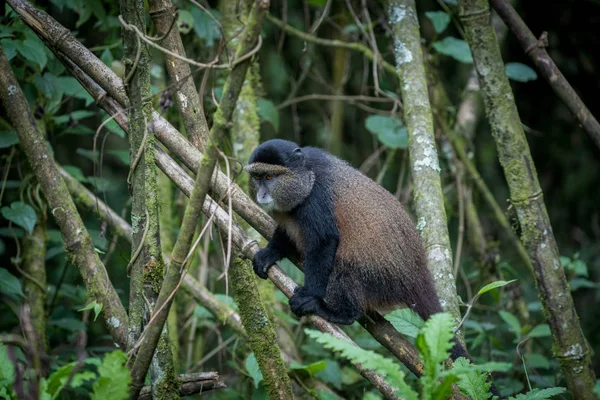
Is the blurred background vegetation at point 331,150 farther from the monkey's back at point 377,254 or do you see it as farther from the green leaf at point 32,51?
the monkey's back at point 377,254

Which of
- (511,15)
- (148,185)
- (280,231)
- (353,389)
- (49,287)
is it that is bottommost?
(353,389)

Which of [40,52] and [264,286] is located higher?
[40,52]

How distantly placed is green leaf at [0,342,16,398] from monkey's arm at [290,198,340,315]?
1938 millimetres

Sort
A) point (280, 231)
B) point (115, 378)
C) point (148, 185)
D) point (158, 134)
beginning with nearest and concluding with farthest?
point (115, 378), point (148, 185), point (158, 134), point (280, 231)

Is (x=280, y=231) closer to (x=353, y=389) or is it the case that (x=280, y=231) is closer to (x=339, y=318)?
(x=339, y=318)

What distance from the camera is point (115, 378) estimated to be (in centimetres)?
252

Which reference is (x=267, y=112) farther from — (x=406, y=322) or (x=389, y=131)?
(x=406, y=322)

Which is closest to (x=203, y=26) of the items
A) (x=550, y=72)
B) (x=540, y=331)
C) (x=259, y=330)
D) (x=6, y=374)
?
(x=550, y=72)

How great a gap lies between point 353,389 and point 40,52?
385 centimetres

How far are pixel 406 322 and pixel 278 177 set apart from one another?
1445 mm

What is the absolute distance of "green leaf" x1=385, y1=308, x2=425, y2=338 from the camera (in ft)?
11.2

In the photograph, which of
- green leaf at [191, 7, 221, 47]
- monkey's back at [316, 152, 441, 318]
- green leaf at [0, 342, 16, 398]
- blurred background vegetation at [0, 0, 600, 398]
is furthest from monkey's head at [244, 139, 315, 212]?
green leaf at [0, 342, 16, 398]

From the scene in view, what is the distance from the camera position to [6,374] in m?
2.62

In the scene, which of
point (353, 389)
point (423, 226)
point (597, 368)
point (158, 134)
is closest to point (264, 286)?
point (353, 389)
